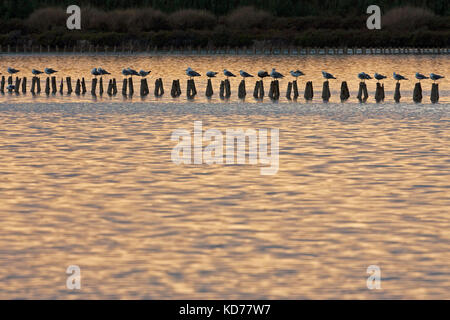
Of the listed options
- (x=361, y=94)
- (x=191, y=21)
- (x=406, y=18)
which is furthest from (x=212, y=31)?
(x=361, y=94)

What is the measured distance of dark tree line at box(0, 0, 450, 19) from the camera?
155 meters

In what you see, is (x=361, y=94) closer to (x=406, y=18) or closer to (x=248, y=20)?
(x=406, y=18)

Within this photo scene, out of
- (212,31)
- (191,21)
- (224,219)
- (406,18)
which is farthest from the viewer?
(191,21)

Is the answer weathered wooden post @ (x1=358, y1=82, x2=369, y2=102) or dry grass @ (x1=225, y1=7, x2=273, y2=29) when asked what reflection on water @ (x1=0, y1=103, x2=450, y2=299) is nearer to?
weathered wooden post @ (x1=358, y1=82, x2=369, y2=102)

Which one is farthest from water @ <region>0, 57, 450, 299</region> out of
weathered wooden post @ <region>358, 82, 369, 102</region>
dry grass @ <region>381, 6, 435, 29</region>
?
dry grass @ <region>381, 6, 435, 29</region>

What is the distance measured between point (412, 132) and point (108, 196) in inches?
522

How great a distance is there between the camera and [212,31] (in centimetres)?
13925

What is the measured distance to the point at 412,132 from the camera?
92.9ft

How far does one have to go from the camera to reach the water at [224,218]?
1159 cm

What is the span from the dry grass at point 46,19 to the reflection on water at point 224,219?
11919cm

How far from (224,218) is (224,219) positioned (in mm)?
79

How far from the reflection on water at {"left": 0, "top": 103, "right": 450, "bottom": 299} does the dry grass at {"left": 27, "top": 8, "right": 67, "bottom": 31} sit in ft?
391

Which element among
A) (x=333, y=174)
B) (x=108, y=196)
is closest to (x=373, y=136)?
(x=333, y=174)
